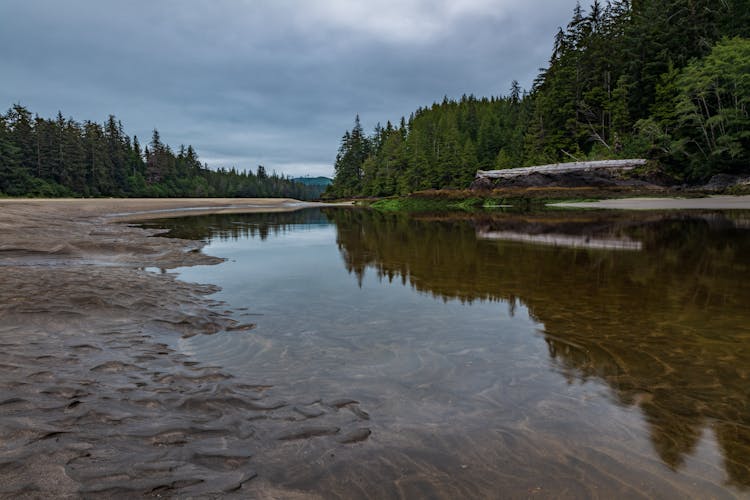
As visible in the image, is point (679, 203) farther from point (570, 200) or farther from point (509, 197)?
point (509, 197)

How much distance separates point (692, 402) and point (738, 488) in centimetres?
131

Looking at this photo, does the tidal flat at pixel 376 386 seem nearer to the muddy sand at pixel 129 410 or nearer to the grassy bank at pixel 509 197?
the muddy sand at pixel 129 410

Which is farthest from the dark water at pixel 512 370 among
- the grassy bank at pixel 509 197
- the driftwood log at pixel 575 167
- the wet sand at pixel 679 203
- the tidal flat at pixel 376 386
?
the driftwood log at pixel 575 167

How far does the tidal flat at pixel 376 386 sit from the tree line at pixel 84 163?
85.8 meters

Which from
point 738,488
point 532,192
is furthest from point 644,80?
point 738,488

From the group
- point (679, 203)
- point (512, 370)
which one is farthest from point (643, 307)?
point (679, 203)

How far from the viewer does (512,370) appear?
4.79 meters

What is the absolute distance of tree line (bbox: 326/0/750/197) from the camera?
3494 cm

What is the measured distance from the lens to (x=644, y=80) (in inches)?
1847

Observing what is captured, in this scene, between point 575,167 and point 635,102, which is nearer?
point 575,167

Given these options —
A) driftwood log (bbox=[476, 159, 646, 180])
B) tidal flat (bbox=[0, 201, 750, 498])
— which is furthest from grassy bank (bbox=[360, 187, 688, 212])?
tidal flat (bbox=[0, 201, 750, 498])

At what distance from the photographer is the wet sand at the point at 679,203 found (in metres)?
30.7

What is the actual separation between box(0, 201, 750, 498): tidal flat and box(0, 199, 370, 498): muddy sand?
0.07 feet

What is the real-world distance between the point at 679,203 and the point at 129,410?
137ft
